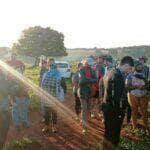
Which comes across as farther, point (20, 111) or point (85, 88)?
point (20, 111)

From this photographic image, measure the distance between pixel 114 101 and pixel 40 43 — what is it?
8056 cm

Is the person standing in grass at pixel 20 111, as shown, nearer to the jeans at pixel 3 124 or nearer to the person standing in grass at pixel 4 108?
the person standing in grass at pixel 4 108

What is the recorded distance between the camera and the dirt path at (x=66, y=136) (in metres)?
13.1


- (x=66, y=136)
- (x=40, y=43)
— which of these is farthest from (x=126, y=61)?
(x=40, y=43)

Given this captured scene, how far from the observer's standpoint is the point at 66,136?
14.5m

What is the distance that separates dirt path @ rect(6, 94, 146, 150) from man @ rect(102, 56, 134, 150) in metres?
2.31

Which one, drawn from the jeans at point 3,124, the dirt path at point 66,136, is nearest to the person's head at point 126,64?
the jeans at point 3,124

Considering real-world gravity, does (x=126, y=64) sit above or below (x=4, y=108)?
above

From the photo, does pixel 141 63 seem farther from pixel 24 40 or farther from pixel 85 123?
pixel 24 40

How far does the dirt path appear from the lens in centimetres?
1311

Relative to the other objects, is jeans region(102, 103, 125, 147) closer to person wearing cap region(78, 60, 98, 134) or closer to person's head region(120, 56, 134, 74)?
person's head region(120, 56, 134, 74)

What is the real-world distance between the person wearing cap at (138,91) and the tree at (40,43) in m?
74.4

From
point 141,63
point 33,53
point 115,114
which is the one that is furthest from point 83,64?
point 33,53

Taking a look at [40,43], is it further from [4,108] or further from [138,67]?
[4,108]
